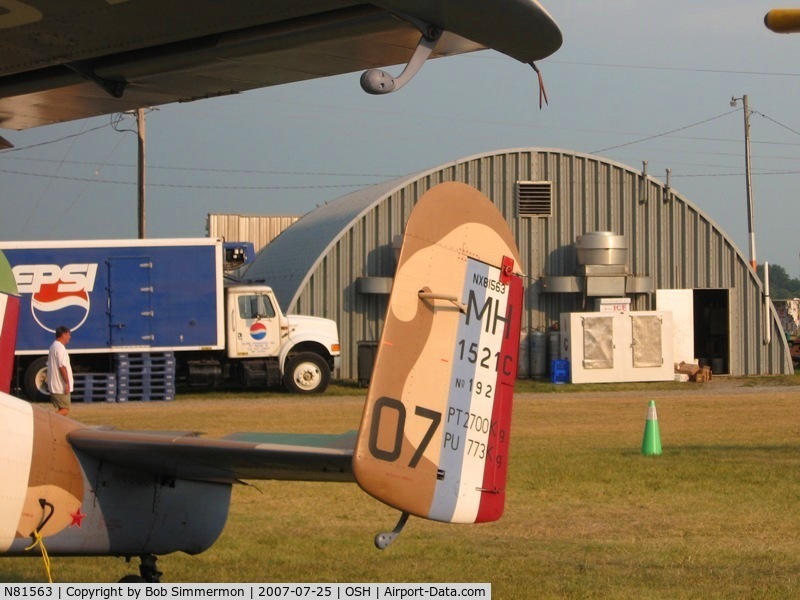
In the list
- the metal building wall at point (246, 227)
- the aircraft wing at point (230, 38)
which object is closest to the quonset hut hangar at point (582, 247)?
the metal building wall at point (246, 227)

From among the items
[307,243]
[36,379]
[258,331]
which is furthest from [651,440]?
[307,243]

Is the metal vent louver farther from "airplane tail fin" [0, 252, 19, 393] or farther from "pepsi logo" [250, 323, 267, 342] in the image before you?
"airplane tail fin" [0, 252, 19, 393]

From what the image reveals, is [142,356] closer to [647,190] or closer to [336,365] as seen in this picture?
[336,365]

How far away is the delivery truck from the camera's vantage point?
2502 centimetres

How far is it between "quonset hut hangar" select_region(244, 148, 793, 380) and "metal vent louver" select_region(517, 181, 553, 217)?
30mm

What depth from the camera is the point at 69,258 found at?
83.2 ft

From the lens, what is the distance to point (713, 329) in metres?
34.4

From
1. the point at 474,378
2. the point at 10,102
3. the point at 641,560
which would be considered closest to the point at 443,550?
the point at 641,560

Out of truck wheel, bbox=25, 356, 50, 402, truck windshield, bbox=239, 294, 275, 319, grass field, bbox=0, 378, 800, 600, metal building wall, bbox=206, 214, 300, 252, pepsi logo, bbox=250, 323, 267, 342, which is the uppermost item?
metal building wall, bbox=206, 214, 300, 252

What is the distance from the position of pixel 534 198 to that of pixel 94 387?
46.9 ft

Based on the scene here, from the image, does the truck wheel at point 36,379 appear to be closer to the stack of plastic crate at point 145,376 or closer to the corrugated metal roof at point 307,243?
the stack of plastic crate at point 145,376

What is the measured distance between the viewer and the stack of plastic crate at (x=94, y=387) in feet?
83.6

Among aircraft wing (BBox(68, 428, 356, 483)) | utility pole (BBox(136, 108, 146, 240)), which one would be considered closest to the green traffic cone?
aircraft wing (BBox(68, 428, 356, 483))

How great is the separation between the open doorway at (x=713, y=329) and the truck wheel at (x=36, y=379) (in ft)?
64.3
